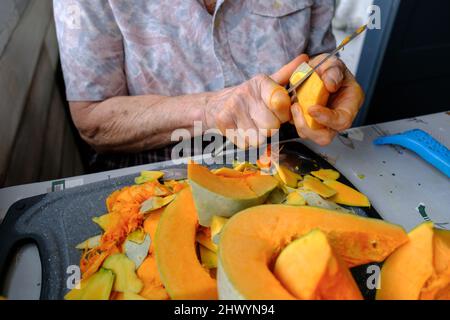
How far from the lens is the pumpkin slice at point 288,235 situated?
38cm

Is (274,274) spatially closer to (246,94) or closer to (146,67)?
(246,94)

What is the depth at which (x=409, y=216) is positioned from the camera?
2.09ft

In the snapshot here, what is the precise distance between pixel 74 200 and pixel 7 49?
435mm

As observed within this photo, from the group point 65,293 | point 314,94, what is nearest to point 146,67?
point 314,94

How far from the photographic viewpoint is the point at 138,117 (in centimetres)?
83

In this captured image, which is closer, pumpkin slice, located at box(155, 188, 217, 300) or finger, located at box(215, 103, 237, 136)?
pumpkin slice, located at box(155, 188, 217, 300)

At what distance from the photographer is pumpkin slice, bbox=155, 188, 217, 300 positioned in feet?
1.42

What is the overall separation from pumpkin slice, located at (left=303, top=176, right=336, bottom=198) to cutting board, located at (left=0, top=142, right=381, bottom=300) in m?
0.05

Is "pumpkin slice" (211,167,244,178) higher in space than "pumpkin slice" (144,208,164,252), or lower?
higher

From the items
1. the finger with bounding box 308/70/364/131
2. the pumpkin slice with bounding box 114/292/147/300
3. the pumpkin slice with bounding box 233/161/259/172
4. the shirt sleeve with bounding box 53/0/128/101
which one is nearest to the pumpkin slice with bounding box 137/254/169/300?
the pumpkin slice with bounding box 114/292/147/300

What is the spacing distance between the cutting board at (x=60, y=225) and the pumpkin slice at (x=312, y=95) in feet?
0.39

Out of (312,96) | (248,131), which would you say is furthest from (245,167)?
(312,96)

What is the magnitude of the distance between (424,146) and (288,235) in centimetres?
46

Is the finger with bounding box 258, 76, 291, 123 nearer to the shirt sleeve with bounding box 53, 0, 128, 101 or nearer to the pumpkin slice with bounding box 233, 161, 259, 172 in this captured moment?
the pumpkin slice with bounding box 233, 161, 259, 172
